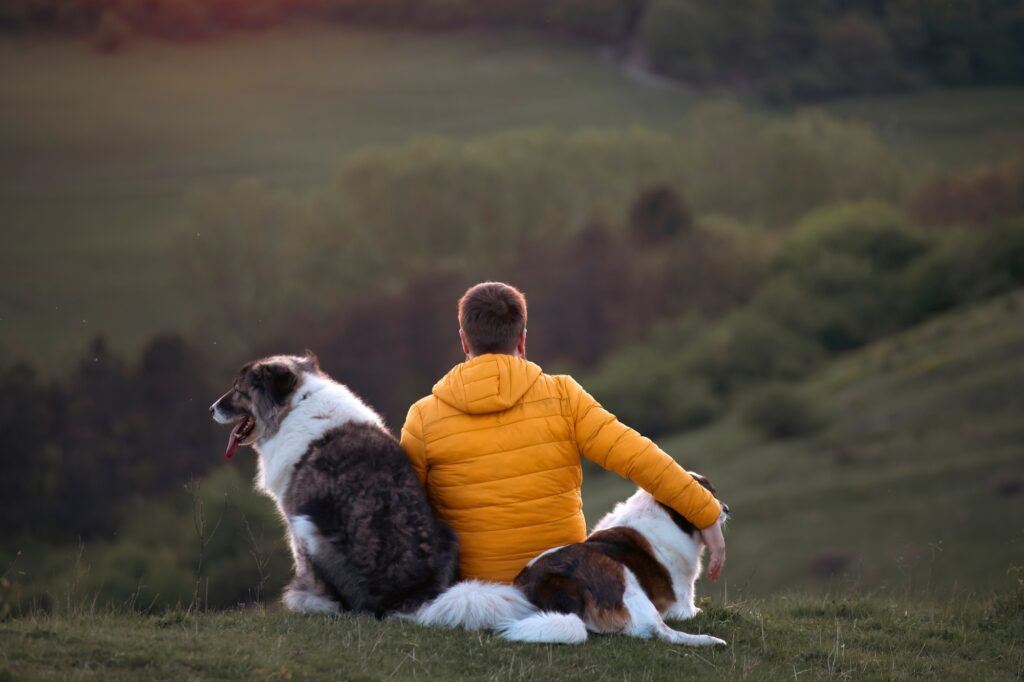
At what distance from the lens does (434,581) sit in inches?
293

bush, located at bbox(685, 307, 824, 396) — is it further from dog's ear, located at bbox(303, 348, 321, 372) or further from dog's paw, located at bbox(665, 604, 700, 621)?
dog's paw, located at bbox(665, 604, 700, 621)

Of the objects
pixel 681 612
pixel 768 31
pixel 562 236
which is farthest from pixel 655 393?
pixel 681 612

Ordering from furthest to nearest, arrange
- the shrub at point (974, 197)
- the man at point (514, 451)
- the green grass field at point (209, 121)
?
the shrub at point (974, 197) → the green grass field at point (209, 121) → the man at point (514, 451)

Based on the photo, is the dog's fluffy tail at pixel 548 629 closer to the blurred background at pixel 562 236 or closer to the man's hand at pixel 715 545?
the man's hand at pixel 715 545

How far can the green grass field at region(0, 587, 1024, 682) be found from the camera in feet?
20.8

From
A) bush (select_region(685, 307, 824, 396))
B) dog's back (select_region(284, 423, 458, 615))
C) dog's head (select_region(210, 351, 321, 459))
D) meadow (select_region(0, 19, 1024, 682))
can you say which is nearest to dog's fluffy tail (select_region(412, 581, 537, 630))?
dog's back (select_region(284, 423, 458, 615))

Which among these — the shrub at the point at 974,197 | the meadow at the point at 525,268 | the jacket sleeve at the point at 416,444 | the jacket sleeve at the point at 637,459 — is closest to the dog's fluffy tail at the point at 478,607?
the jacket sleeve at the point at 416,444

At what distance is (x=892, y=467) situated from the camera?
202ft

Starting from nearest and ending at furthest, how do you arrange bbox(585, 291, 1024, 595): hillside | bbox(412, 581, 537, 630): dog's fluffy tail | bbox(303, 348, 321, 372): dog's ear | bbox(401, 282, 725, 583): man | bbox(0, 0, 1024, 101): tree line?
bbox(412, 581, 537, 630): dog's fluffy tail < bbox(401, 282, 725, 583): man < bbox(303, 348, 321, 372): dog's ear < bbox(585, 291, 1024, 595): hillside < bbox(0, 0, 1024, 101): tree line

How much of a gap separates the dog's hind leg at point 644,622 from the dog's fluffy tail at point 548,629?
42 cm

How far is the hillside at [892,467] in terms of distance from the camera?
51406 mm

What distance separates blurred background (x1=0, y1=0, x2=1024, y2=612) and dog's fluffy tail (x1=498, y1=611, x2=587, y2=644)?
3585cm

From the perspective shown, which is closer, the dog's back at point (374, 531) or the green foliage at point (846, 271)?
the dog's back at point (374, 531)

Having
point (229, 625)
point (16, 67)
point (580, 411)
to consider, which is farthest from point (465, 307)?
point (16, 67)
